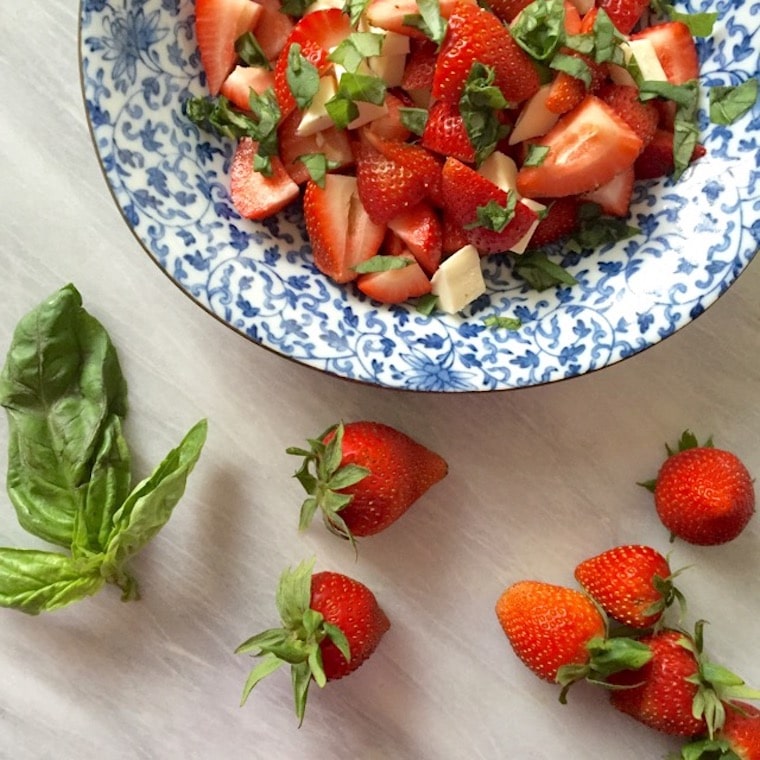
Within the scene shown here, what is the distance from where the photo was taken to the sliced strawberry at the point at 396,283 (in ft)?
2.78

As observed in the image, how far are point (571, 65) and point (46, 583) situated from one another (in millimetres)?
746

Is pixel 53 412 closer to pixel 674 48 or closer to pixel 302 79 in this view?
pixel 302 79

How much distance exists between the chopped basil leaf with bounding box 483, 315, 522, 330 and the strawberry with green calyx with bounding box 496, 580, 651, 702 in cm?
30

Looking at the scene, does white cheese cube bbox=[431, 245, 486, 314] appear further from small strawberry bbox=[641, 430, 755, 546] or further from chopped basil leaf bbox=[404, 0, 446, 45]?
small strawberry bbox=[641, 430, 755, 546]

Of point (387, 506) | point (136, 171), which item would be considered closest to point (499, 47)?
point (136, 171)

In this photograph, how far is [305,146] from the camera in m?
0.85

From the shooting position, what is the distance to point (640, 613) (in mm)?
918

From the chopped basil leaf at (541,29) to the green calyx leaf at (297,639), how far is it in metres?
0.56

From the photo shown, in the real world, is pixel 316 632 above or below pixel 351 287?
below

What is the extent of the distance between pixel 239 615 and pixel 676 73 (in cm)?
74

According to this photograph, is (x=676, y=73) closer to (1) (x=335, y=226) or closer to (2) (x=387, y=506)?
(1) (x=335, y=226)

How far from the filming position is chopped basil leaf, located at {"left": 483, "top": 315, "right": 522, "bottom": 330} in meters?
0.86

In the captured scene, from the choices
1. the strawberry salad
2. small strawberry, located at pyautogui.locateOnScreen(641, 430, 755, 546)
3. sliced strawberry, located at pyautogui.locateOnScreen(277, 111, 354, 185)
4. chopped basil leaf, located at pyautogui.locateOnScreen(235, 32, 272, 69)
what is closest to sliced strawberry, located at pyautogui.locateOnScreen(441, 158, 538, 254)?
the strawberry salad

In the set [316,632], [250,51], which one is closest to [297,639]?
[316,632]
